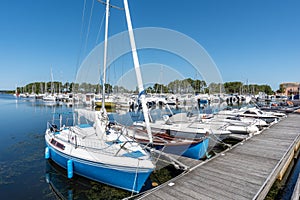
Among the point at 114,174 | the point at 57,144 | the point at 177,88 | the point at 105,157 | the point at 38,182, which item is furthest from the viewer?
the point at 177,88

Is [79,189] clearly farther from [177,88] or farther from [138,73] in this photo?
[177,88]

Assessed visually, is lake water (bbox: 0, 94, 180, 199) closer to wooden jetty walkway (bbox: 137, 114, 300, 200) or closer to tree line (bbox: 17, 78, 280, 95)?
wooden jetty walkway (bbox: 137, 114, 300, 200)

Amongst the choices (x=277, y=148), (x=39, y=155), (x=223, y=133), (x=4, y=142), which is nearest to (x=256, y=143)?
(x=277, y=148)

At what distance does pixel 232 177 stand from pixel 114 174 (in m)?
4.15

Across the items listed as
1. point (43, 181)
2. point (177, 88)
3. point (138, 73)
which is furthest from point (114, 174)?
point (177, 88)

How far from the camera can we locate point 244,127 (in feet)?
47.0

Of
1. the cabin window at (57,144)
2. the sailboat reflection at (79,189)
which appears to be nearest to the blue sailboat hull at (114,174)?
the sailboat reflection at (79,189)

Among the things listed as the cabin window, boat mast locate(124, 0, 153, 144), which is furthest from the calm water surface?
boat mast locate(124, 0, 153, 144)

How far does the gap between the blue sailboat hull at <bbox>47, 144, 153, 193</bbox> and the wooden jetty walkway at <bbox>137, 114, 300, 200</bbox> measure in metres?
0.68

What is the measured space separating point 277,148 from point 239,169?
14.3 feet

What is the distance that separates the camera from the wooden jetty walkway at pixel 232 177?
16.1ft

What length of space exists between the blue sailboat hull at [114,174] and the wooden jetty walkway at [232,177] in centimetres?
68

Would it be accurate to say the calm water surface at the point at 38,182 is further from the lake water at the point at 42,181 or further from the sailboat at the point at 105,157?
the sailboat at the point at 105,157

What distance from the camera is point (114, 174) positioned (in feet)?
20.0
